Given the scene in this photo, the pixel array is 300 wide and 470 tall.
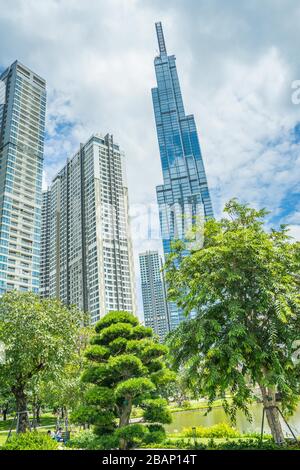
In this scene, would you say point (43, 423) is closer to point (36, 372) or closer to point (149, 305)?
point (36, 372)

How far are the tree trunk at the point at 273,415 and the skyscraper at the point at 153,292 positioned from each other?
150 m

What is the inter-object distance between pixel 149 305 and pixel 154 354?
155 meters

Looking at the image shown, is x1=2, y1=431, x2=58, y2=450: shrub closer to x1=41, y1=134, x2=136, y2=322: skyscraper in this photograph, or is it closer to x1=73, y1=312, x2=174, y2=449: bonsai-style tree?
x1=73, y1=312, x2=174, y2=449: bonsai-style tree

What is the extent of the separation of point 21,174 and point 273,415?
74.4 meters

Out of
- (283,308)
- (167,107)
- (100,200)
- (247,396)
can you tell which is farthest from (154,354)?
(167,107)

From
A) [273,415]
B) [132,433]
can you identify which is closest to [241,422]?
[132,433]

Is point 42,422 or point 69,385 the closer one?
point 69,385

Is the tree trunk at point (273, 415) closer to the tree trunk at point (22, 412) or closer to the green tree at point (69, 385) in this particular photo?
the green tree at point (69, 385)

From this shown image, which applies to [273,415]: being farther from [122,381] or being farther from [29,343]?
[29,343]

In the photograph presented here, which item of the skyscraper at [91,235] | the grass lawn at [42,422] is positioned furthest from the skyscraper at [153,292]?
the grass lawn at [42,422]

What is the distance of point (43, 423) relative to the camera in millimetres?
42812

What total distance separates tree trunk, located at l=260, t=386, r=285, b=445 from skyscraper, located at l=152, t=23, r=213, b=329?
104794 millimetres

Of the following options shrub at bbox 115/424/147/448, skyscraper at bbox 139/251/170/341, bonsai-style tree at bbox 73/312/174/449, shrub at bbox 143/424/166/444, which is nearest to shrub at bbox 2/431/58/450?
bonsai-style tree at bbox 73/312/174/449

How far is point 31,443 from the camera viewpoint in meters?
8.62
